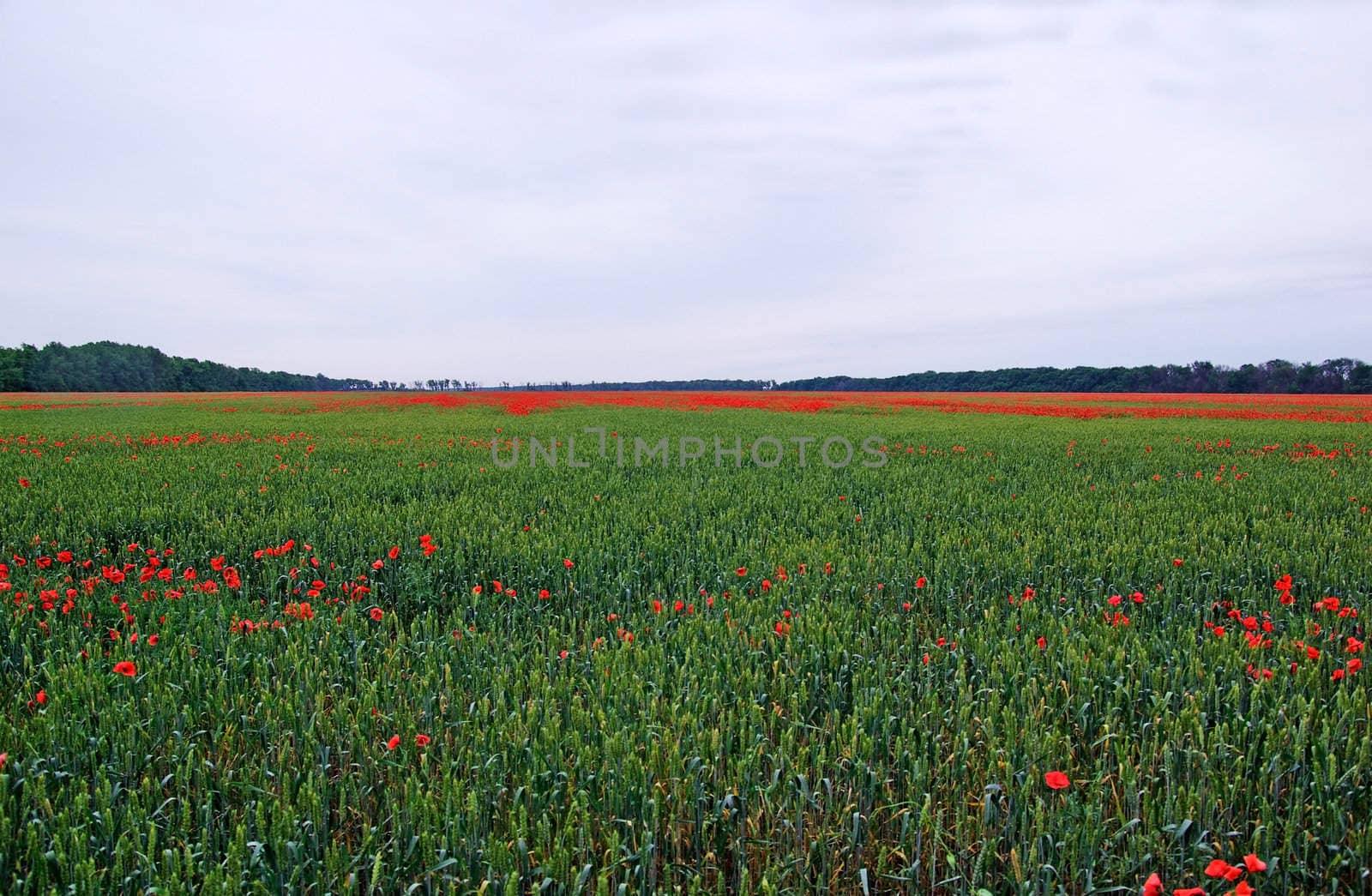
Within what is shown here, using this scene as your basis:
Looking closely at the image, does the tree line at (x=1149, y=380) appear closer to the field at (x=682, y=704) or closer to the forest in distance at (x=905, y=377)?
the forest in distance at (x=905, y=377)

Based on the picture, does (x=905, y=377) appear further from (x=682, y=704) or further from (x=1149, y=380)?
(x=682, y=704)

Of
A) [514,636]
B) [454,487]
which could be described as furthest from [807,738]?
[454,487]

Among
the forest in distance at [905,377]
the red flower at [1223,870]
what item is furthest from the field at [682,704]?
the forest in distance at [905,377]

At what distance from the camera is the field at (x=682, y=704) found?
7.06 feet

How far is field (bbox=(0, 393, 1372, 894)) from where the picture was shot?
2152mm

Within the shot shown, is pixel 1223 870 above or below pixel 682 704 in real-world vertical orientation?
above

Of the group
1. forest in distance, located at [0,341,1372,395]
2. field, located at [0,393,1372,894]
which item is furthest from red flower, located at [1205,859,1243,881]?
forest in distance, located at [0,341,1372,395]

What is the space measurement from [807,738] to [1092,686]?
141cm

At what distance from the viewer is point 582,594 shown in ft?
16.2

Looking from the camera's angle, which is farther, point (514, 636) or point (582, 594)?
point (582, 594)

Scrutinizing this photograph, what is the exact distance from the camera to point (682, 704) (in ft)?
10.0

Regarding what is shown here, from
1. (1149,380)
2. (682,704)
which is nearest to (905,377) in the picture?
(1149,380)

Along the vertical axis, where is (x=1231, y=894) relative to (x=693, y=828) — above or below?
above

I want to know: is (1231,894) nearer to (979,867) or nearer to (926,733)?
(979,867)
